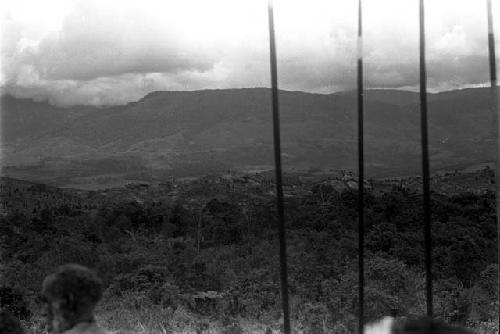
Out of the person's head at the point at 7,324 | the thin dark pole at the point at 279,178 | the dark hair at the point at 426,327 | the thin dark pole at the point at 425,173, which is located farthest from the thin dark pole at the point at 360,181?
the person's head at the point at 7,324

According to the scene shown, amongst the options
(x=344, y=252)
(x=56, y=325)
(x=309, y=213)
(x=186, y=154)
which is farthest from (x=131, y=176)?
(x=56, y=325)

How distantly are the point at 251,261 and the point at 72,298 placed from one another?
15.9 meters

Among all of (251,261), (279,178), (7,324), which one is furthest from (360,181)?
(251,261)

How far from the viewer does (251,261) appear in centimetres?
1864

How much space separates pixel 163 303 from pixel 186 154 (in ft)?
591

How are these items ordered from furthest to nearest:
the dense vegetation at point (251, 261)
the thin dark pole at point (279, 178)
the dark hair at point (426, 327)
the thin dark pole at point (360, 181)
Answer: the dense vegetation at point (251, 261) → the thin dark pole at point (360, 181) → the thin dark pole at point (279, 178) → the dark hair at point (426, 327)

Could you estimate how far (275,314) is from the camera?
453 inches

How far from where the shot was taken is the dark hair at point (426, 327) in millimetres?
2512

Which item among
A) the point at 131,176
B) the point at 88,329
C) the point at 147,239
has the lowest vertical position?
the point at 131,176

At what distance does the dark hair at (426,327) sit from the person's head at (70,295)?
1.31 meters

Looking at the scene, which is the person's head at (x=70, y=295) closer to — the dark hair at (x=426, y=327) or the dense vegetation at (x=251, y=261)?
the dark hair at (x=426, y=327)

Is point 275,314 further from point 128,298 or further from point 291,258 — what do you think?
point 291,258

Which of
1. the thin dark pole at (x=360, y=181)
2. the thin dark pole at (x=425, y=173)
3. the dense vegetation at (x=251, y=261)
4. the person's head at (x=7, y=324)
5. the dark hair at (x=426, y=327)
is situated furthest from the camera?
the dense vegetation at (x=251, y=261)

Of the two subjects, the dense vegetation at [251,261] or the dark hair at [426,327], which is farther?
the dense vegetation at [251,261]
